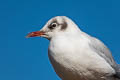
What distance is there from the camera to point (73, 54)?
3.24 meters

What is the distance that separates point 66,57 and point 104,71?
23.7 inches

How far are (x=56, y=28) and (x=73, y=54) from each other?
0.57m

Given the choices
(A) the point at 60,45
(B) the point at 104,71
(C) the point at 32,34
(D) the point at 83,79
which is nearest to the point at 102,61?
(B) the point at 104,71

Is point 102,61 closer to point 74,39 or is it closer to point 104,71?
point 104,71

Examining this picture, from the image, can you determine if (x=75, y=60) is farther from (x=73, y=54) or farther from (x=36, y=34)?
(x=36, y=34)

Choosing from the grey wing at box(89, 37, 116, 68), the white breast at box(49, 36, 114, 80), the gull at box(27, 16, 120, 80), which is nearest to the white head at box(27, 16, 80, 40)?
the gull at box(27, 16, 120, 80)

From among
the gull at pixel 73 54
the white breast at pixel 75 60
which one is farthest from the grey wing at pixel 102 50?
the white breast at pixel 75 60

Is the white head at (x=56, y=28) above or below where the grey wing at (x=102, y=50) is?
above

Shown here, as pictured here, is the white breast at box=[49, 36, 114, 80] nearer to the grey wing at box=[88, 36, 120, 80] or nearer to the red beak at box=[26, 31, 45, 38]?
the grey wing at box=[88, 36, 120, 80]

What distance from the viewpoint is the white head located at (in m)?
3.60

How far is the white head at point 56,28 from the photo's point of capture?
3.60 metres

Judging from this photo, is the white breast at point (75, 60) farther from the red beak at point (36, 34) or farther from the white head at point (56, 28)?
the red beak at point (36, 34)

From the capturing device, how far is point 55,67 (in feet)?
11.1

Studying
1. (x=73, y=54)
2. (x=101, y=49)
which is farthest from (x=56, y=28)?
(x=101, y=49)
